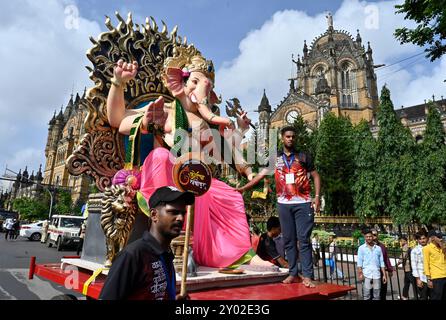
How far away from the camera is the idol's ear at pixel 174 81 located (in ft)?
13.0

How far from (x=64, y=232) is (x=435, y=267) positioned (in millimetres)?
15856

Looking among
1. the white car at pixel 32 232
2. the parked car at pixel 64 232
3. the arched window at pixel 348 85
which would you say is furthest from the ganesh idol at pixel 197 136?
the arched window at pixel 348 85

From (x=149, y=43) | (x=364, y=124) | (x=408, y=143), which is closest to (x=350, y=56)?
(x=364, y=124)

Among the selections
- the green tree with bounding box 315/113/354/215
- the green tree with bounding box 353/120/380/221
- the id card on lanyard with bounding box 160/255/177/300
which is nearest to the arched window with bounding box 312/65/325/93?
the green tree with bounding box 315/113/354/215

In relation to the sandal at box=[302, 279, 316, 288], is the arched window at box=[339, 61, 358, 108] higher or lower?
higher

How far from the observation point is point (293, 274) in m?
3.01

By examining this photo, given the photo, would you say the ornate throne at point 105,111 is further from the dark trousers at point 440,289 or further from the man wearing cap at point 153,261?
the dark trousers at point 440,289

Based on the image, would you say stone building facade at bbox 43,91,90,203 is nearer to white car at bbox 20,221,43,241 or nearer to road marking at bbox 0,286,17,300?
white car at bbox 20,221,43,241

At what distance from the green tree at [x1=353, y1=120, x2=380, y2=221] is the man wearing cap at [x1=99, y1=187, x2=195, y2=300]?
71.8 feet

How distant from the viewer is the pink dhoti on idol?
3.07 meters

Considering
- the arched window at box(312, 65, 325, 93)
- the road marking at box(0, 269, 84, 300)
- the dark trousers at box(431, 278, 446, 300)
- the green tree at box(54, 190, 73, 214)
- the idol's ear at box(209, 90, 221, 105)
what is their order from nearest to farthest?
the idol's ear at box(209, 90, 221, 105)
the dark trousers at box(431, 278, 446, 300)
the road marking at box(0, 269, 84, 300)
the green tree at box(54, 190, 73, 214)
the arched window at box(312, 65, 325, 93)

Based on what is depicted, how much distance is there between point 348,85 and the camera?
55.2m

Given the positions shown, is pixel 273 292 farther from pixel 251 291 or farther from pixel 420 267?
pixel 420 267
